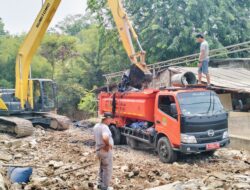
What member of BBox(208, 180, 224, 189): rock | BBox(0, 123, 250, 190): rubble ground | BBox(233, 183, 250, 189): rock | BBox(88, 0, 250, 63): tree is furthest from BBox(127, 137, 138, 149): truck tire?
BBox(88, 0, 250, 63): tree

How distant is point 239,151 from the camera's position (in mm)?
11891

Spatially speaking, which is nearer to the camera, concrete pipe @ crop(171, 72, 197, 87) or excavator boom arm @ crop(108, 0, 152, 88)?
concrete pipe @ crop(171, 72, 197, 87)

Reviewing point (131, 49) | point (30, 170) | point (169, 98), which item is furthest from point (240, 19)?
point (30, 170)

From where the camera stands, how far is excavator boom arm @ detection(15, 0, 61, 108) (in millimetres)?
14766

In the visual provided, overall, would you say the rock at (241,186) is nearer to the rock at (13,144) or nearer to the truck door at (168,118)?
the truck door at (168,118)

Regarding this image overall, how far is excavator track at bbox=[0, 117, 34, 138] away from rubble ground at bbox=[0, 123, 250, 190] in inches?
33.6

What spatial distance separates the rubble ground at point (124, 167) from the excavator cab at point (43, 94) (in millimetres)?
3300

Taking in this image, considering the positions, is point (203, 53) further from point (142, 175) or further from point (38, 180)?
point (38, 180)

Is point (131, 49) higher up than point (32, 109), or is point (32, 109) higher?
point (131, 49)

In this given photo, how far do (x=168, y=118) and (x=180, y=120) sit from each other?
0.58 metres

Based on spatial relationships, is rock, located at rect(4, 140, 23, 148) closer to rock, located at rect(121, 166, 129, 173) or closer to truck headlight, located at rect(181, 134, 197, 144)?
rock, located at rect(121, 166, 129, 173)

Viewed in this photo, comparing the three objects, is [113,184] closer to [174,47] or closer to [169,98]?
[169,98]

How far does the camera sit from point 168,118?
10.5 m

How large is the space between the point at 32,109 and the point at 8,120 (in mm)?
2013
